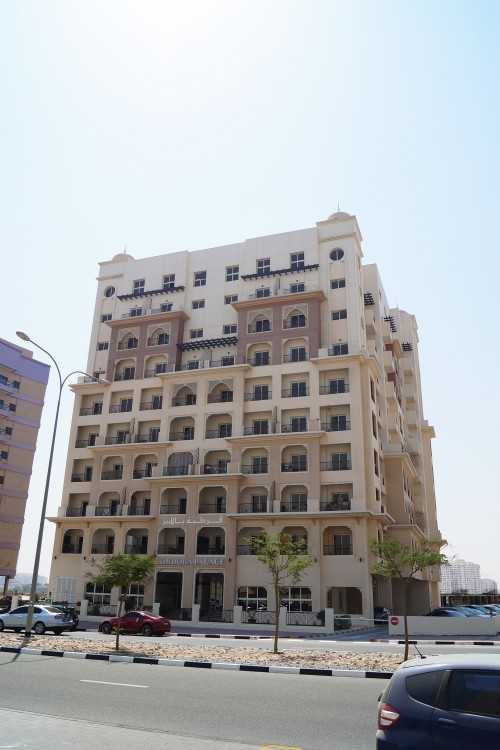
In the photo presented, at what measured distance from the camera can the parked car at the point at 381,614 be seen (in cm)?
3945

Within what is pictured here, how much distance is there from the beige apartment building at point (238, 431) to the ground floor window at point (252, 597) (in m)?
0.10

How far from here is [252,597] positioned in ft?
141

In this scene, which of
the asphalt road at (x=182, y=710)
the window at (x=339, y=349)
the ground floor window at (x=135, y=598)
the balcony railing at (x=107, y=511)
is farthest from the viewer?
the balcony railing at (x=107, y=511)

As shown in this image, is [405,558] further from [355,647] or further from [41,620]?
[41,620]

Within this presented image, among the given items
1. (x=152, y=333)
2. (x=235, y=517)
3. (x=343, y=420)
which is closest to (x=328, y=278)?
(x=343, y=420)

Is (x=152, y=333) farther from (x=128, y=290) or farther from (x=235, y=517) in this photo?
(x=235, y=517)

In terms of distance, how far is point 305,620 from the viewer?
3662 centimetres

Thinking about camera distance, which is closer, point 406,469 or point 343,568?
point 343,568

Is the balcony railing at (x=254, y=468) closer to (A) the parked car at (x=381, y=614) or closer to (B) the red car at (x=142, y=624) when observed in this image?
(A) the parked car at (x=381, y=614)

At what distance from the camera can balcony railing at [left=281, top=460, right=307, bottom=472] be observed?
147 ft

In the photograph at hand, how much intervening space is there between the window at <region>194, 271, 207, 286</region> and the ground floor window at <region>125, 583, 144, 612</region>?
27.3 m

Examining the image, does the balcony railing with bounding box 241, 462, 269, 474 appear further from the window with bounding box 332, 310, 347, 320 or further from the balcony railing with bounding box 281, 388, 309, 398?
the window with bounding box 332, 310, 347, 320

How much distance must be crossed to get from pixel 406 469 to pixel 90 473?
29.4m

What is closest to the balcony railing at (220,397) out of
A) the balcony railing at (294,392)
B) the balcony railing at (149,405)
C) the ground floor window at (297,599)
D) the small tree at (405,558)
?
the balcony railing at (149,405)
